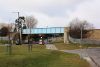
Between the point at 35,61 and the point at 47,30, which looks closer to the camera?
the point at 35,61

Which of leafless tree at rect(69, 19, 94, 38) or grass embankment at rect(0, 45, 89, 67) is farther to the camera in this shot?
leafless tree at rect(69, 19, 94, 38)

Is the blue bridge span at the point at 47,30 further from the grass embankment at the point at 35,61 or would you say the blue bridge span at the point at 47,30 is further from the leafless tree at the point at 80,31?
the grass embankment at the point at 35,61

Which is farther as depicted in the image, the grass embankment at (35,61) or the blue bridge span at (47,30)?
the blue bridge span at (47,30)

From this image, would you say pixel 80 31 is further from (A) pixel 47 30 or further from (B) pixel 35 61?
(B) pixel 35 61

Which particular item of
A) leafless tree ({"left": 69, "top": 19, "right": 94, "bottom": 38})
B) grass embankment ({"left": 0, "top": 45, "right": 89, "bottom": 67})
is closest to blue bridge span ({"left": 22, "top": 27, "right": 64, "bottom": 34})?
leafless tree ({"left": 69, "top": 19, "right": 94, "bottom": 38})

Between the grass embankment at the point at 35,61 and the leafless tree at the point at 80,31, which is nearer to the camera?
the grass embankment at the point at 35,61

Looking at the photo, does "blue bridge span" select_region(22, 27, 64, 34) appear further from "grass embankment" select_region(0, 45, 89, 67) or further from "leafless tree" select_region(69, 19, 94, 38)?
"grass embankment" select_region(0, 45, 89, 67)

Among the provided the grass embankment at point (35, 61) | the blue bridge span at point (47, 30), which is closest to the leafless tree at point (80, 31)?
the blue bridge span at point (47, 30)

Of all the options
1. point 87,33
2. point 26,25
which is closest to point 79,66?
point 87,33

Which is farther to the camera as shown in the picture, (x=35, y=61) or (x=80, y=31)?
(x=80, y=31)

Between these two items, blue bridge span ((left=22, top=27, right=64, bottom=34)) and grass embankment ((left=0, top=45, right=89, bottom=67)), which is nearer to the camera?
grass embankment ((left=0, top=45, right=89, bottom=67))

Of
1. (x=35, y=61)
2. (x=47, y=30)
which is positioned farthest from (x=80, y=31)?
(x=35, y=61)

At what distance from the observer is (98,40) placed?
125875mm

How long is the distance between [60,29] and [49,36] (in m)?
19.9
